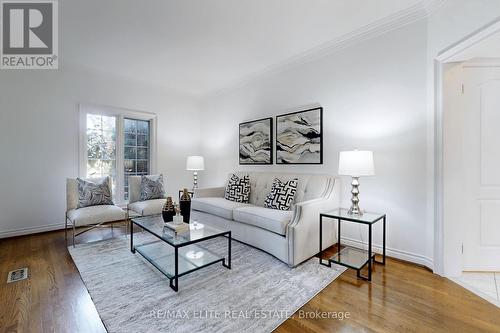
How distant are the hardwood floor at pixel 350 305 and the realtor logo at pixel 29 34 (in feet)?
8.74

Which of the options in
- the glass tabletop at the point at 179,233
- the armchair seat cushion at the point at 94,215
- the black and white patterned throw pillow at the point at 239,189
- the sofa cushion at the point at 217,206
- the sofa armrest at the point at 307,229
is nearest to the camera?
the glass tabletop at the point at 179,233

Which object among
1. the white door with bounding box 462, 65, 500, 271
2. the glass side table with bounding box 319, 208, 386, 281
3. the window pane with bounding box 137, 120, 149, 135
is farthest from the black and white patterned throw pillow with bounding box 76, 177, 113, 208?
the white door with bounding box 462, 65, 500, 271

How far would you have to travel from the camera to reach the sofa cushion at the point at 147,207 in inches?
139

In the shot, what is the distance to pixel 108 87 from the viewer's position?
423cm

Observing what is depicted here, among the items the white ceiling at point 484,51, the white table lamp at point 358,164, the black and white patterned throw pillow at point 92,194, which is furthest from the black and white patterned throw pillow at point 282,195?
the black and white patterned throw pillow at point 92,194

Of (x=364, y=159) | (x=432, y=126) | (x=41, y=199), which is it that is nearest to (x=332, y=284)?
(x=364, y=159)

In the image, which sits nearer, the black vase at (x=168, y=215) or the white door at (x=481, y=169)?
the white door at (x=481, y=169)

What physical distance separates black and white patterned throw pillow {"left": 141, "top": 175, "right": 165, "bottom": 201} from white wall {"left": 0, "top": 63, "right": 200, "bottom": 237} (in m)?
1.10

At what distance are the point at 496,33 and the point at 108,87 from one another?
501 cm

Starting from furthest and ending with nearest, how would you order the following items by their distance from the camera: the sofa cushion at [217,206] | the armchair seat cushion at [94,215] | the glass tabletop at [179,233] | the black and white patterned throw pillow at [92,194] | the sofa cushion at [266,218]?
the black and white patterned throw pillow at [92,194] → the sofa cushion at [217,206] → the armchair seat cushion at [94,215] → the sofa cushion at [266,218] → the glass tabletop at [179,233]

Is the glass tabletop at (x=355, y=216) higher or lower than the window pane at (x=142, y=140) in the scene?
lower

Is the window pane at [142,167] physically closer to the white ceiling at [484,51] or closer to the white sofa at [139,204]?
the white sofa at [139,204]

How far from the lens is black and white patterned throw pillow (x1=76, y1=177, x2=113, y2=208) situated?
338 centimetres

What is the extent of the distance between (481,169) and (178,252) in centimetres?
319
